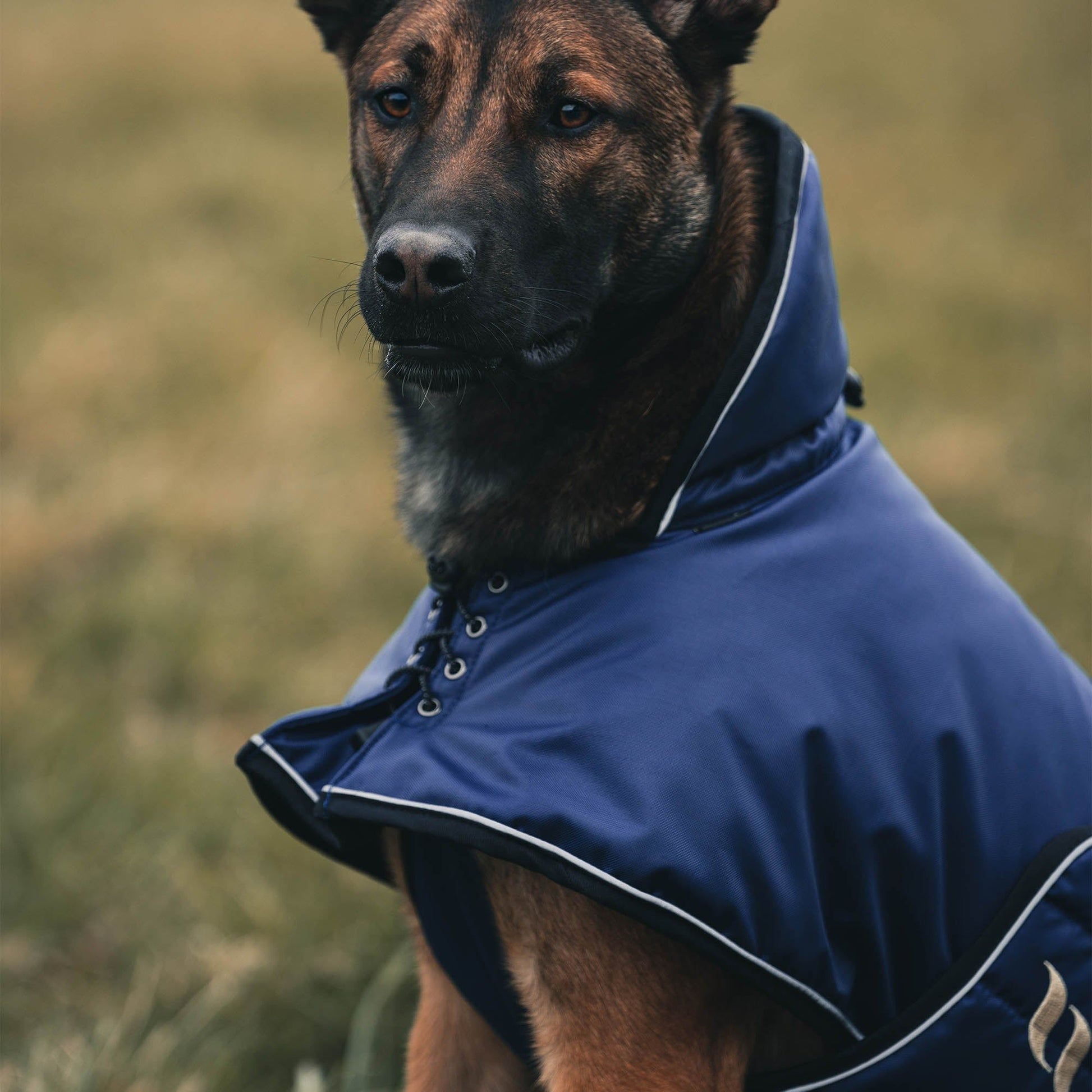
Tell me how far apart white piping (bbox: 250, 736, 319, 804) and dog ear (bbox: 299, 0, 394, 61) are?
1222 mm

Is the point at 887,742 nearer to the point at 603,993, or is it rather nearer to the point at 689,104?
the point at 603,993

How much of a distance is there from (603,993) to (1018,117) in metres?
9.96

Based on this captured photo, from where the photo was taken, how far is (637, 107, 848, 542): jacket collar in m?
1.73

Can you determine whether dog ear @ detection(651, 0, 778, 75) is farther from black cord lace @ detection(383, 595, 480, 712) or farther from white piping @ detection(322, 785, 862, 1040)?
white piping @ detection(322, 785, 862, 1040)

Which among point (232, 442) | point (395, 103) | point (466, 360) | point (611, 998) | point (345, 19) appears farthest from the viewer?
point (232, 442)

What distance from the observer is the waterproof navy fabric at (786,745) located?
5.15ft

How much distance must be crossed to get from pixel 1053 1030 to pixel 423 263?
4.52ft

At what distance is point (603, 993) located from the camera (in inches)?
65.8

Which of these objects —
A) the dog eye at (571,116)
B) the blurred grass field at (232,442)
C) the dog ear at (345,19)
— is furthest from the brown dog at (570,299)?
the blurred grass field at (232,442)

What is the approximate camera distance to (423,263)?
1.70 m

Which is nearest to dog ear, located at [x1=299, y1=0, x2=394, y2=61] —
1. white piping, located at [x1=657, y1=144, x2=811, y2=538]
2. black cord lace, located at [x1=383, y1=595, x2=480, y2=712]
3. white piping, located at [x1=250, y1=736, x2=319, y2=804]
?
white piping, located at [x1=657, y1=144, x2=811, y2=538]

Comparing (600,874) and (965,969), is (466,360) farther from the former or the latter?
(965,969)

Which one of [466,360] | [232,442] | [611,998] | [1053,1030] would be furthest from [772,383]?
[232,442]

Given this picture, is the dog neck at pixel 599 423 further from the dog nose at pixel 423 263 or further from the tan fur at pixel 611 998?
the tan fur at pixel 611 998
